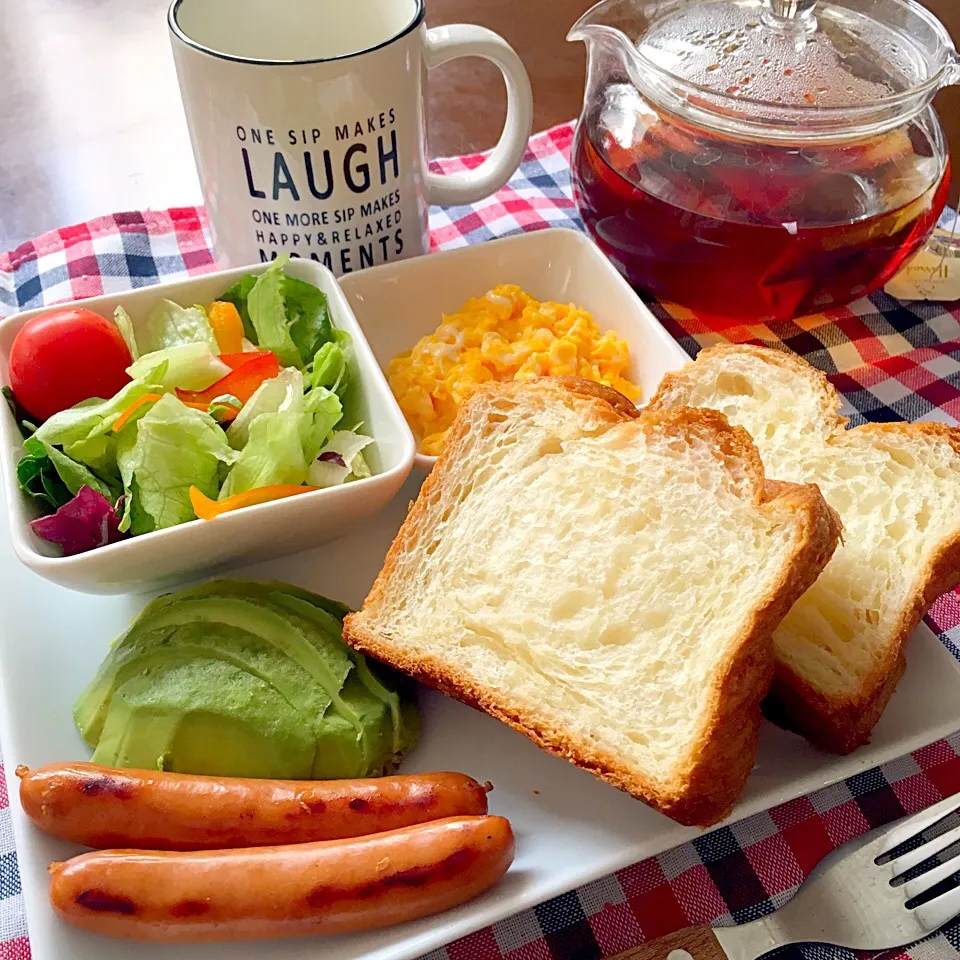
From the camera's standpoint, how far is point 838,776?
1361 mm

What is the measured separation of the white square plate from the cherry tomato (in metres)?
0.27

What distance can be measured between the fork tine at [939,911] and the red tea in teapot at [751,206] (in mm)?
1246

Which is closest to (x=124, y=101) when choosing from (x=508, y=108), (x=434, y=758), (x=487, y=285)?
(x=508, y=108)

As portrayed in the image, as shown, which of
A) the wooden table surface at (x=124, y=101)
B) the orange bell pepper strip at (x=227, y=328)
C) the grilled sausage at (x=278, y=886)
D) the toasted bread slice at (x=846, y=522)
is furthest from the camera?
the wooden table surface at (x=124, y=101)

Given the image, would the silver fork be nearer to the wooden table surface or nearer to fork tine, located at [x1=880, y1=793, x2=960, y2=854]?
fork tine, located at [x1=880, y1=793, x2=960, y2=854]

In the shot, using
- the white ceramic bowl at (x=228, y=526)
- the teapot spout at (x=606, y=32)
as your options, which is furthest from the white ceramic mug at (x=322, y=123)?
the white ceramic bowl at (x=228, y=526)

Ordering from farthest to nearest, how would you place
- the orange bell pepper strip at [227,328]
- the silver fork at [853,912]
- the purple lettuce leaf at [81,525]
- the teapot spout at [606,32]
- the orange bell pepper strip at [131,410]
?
the teapot spout at [606,32] → the orange bell pepper strip at [227,328] → the orange bell pepper strip at [131,410] → the purple lettuce leaf at [81,525] → the silver fork at [853,912]

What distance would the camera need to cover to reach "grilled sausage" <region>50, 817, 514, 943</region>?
1212mm

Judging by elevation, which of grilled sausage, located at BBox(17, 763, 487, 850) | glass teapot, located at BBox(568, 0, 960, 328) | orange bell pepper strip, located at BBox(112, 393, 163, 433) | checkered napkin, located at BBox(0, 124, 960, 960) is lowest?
checkered napkin, located at BBox(0, 124, 960, 960)

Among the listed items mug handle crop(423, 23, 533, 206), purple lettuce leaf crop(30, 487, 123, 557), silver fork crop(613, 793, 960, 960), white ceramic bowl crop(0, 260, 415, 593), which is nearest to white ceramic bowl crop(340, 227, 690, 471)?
mug handle crop(423, 23, 533, 206)

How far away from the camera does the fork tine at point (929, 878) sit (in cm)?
132

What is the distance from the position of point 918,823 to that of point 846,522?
0.46 meters

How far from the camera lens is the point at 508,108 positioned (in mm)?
2324

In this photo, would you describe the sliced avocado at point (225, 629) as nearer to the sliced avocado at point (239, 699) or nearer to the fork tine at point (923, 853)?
the sliced avocado at point (239, 699)
